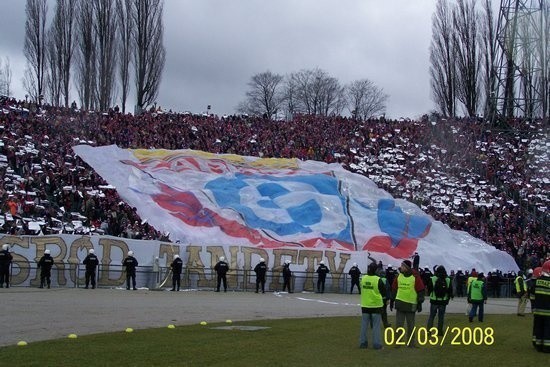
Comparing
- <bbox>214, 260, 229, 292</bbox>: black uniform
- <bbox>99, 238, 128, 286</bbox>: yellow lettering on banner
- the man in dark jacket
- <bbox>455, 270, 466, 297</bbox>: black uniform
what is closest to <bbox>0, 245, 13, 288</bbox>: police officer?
<bbox>99, 238, 128, 286</bbox>: yellow lettering on banner

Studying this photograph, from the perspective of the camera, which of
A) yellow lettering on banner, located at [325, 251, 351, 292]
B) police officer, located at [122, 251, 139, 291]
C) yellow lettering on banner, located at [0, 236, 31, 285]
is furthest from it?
yellow lettering on banner, located at [325, 251, 351, 292]

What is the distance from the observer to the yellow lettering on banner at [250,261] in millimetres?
38906

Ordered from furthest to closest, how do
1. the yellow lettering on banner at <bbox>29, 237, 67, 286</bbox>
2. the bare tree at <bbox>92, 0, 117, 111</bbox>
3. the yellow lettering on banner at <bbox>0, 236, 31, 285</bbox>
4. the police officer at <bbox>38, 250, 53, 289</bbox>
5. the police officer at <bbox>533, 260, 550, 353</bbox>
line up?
1. the bare tree at <bbox>92, 0, 117, 111</bbox>
2. the yellow lettering on banner at <bbox>29, 237, 67, 286</bbox>
3. the yellow lettering on banner at <bbox>0, 236, 31, 285</bbox>
4. the police officer at <bbox>38, 250, 53, 289</bbox>
5. the police officer at <bbox>533, 260, 550, 353</bbox>

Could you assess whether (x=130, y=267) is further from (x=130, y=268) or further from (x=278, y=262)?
(x=278, y=262)

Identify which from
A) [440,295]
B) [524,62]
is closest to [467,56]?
[524,62]

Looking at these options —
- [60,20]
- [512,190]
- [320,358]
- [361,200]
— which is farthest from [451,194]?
[320,358]

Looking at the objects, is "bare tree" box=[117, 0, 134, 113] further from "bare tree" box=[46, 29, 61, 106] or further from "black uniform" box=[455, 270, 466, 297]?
"black uniform" box=[455, 270, 466, 297]

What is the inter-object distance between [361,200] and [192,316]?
94.3 ft

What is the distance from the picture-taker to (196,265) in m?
38.4

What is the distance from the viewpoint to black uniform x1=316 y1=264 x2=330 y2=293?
39.0 meters

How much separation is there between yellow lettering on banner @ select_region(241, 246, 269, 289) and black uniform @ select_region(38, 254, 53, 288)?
9569 mm

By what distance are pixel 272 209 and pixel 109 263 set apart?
13.4 metres

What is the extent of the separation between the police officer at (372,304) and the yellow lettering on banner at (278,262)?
23.2m
